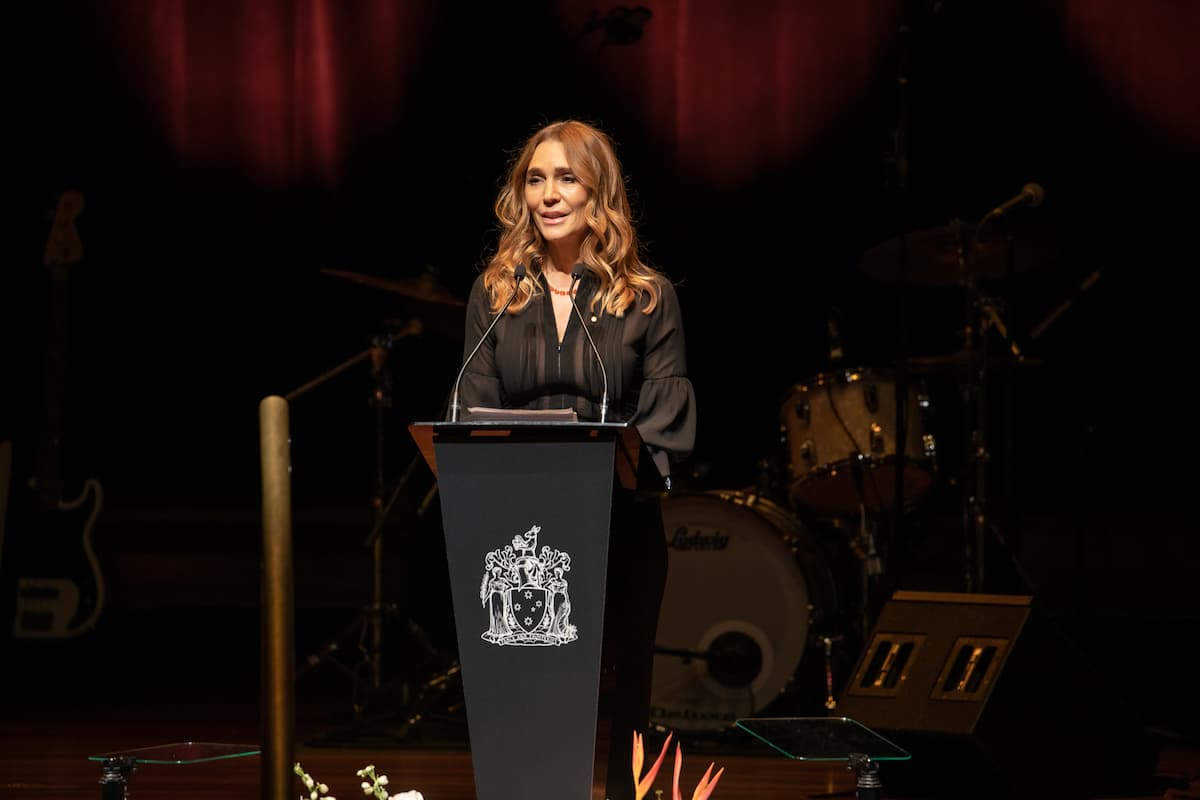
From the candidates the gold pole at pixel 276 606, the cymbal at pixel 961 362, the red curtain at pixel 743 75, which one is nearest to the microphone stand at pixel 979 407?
the cymbal at pixel 961 362

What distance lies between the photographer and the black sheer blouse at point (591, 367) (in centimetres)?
241

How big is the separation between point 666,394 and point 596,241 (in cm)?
32

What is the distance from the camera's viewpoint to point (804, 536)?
459cm

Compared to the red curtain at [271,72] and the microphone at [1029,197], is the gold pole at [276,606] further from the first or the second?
the red curtain at [271,72]

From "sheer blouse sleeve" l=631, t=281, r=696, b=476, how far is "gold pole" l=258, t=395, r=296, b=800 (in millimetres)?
1686

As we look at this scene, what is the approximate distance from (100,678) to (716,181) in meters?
3.20

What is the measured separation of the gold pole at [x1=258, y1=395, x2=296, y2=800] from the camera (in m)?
0.63

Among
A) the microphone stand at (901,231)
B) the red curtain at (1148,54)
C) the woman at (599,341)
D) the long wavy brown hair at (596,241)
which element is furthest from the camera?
the red curtain at (1148,54)

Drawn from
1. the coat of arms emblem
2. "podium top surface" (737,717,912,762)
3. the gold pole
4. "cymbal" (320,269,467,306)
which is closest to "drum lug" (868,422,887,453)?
"cymbal" (320,269,467,306)

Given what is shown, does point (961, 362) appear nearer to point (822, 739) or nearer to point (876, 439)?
point (876, 439)

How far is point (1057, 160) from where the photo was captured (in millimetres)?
5492

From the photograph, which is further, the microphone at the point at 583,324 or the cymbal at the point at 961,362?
the cymbal at the point at 961,362

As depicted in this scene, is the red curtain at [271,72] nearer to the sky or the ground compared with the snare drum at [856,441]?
nearer to the sky

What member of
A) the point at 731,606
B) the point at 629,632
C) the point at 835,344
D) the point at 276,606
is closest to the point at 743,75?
the point at 835,344
